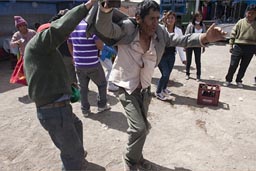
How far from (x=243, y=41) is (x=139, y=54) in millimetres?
4234

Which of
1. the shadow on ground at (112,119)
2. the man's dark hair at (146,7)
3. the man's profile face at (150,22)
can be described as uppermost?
the man's dark hair at (146,7)

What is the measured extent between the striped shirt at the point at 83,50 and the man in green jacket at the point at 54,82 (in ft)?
5.17

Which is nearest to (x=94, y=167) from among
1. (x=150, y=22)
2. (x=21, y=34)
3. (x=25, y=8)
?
(x=150, y=22)

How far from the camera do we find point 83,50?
12.8 feet

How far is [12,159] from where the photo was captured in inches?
125

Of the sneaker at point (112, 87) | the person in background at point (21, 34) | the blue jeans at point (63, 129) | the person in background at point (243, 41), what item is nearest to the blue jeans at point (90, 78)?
the sneaker at point (112, 87)

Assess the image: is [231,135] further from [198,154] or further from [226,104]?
[226,104]

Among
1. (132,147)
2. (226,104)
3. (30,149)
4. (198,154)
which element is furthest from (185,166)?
(226,104)

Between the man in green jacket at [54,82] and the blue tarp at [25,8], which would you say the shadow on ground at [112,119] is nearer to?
the man in green jacket at [54,82]

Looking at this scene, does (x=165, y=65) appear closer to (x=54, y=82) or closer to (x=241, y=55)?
(x=241, y=55)

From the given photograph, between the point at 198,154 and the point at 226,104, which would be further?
the point at 226,104

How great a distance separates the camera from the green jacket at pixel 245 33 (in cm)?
559

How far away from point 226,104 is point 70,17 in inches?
164

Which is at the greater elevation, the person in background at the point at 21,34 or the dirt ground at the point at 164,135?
the person in background at the point at 21,34
